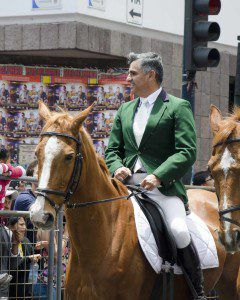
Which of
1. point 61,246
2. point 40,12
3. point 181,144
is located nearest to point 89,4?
point 40,12

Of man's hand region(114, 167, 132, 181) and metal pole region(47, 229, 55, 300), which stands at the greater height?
man's hand region(114, 167, 132, 181)

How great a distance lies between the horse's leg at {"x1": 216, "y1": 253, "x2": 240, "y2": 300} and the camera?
9.84m

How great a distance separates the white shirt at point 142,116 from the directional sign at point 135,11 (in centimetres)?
820

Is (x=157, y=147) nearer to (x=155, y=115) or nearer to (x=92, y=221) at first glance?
(x=155, y=115)

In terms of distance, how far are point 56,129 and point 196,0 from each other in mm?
4505

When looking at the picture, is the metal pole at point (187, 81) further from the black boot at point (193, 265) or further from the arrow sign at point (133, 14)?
the arrow sign at point (133, 14)

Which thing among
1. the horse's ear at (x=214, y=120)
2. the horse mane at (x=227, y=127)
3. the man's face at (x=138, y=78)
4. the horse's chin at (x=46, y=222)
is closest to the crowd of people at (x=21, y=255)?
the man's face at (x=138, y=78)

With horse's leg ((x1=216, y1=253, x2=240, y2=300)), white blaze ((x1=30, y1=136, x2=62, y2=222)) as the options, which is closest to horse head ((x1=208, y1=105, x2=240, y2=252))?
white blaze ((x1=30, y1=136, x2=62, y2=222))

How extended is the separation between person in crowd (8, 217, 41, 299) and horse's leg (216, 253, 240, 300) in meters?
1.93

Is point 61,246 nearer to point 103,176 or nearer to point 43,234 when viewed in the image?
point 43,234

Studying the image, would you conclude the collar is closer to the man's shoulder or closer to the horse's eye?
the man's shoulder

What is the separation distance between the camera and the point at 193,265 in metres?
8.47

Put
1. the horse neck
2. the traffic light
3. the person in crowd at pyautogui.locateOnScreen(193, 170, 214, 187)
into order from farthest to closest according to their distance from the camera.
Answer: the person in crowd at pyautogui.locateOnScreen(193, 170, 214, 187), the traffic light, the horse neck

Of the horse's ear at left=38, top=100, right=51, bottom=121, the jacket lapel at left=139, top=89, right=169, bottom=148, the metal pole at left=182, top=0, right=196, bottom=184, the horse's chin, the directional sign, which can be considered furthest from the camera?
the directional sign
